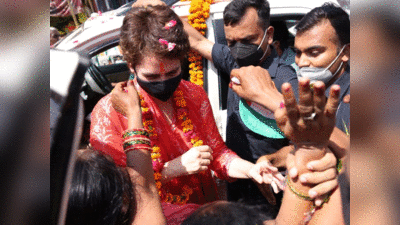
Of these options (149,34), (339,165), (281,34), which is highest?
(149,34)

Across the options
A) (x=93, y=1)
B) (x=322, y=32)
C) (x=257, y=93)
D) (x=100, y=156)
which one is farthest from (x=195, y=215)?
(x=93, y=1)

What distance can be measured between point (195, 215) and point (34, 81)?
861mm

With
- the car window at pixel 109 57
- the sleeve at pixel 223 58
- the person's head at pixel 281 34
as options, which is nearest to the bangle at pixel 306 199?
the sleeve at pixel 223 58

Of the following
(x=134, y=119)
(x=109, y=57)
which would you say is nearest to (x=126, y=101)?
(x=134, y=119)

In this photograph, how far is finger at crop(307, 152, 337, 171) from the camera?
1.06m

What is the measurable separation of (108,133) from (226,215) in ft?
2.49

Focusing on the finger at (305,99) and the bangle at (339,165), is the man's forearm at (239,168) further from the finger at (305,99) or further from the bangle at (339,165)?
the finger at (305,99)

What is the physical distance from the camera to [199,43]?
2475 mm

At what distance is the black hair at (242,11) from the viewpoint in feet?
7.50

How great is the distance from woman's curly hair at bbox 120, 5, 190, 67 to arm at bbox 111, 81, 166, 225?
261 millimetres

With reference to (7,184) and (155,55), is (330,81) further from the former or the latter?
(7,184)

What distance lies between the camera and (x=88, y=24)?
271 cm

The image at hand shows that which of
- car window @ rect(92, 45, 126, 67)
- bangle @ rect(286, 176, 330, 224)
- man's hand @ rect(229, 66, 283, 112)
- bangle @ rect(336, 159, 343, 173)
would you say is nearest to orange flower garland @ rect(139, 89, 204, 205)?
man's hand @ rect(229, 66, 283, 112)

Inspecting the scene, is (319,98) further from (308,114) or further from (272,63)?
(272,63)
